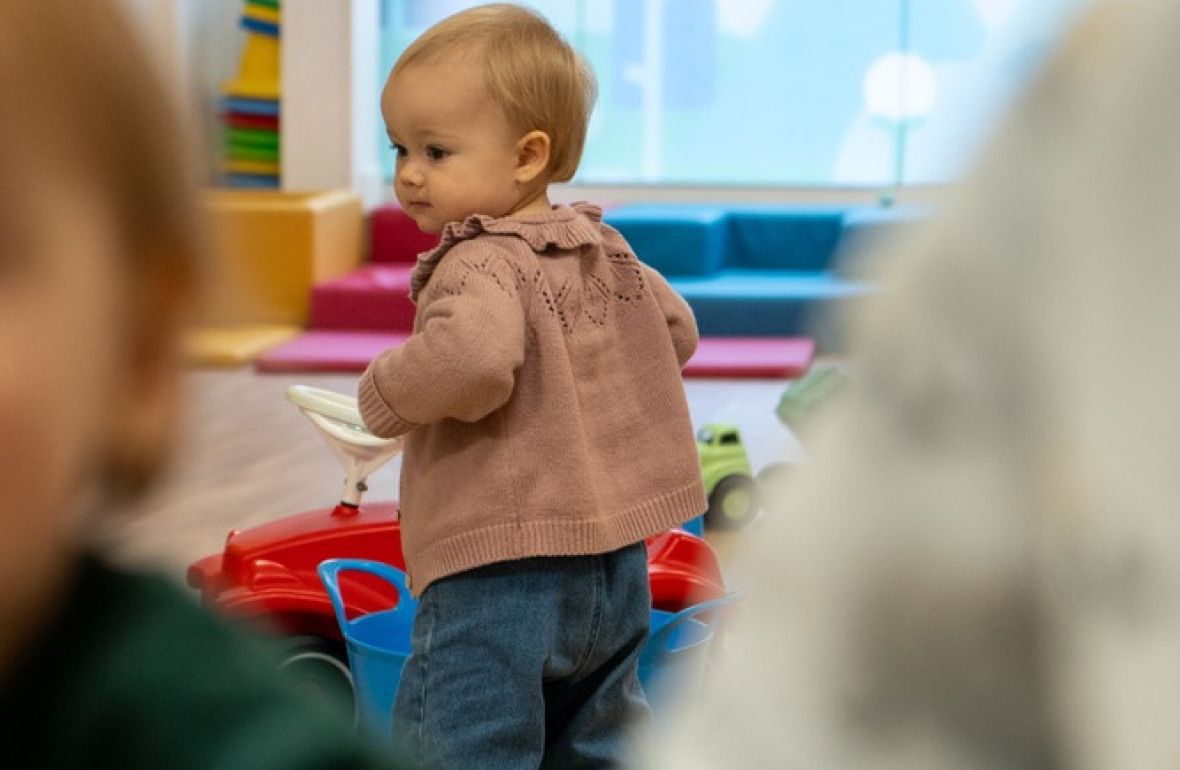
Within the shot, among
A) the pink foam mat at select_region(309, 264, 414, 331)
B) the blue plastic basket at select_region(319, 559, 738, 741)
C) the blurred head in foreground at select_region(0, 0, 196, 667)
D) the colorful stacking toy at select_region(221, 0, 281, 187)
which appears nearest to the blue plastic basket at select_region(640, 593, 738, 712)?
the blue plastic basket at select_region(319, 559, 738, 741)

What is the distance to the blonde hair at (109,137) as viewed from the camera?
36 centimetres

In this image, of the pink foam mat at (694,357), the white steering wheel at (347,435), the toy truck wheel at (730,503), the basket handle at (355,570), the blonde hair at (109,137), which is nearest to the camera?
the blonde hair at (109,137)

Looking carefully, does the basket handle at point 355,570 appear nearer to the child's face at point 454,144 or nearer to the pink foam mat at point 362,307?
the child's face at point 454,144

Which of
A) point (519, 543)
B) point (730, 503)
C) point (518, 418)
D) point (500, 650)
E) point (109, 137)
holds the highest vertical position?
point (109, 137)

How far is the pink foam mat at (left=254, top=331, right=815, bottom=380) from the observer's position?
5.08 metres

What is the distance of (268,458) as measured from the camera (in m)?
3.86

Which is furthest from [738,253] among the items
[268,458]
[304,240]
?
[268,458]

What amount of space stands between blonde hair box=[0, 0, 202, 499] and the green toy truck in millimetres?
2718

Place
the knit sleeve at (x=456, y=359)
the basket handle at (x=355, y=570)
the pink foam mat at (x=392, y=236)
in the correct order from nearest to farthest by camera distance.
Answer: the knit sleeve at (x=456, y=359) → the basket handle at (x=355, y=570) → the pink foam mat at (x=392, y=236)

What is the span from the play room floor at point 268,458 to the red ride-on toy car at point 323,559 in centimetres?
9

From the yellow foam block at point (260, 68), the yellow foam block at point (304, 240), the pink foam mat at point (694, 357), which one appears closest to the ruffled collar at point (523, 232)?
the yellow foam block at point (304, 240)

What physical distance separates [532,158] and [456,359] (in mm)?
270

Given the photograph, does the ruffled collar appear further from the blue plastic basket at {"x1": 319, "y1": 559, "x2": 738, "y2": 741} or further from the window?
the window

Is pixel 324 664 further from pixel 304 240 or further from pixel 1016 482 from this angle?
pixel 304 240
